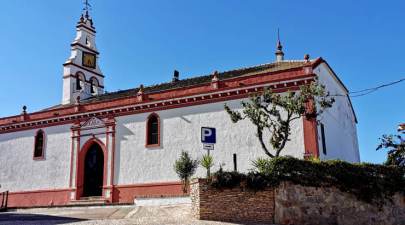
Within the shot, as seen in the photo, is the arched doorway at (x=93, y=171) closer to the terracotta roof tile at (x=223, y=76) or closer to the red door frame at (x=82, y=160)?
the red door frame at (x=82, y=160)

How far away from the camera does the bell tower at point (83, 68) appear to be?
32.3 m

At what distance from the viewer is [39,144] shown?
2902cm

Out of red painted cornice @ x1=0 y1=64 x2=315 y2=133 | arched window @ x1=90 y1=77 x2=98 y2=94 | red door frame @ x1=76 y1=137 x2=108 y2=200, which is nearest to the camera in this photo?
red painted cornice @ x1=0 y1=64 x2=315 y2=133

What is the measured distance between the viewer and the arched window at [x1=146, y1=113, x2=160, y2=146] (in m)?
25.1

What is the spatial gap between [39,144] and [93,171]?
4.84 metres

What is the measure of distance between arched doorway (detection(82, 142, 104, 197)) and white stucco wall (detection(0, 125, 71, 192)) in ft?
3.90

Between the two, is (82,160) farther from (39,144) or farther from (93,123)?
(39,144)

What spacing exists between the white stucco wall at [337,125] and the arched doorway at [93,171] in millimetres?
13187

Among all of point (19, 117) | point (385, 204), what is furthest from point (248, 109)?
point (19, 117)

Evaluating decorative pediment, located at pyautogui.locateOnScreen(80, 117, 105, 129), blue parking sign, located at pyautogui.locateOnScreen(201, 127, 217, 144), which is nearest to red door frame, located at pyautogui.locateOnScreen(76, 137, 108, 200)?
decorative pediment, located at pyautogui.locateOnScreen(80, 117, 105, 129)

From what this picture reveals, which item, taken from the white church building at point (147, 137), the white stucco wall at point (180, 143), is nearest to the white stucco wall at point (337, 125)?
the white church building at point (147, 137)

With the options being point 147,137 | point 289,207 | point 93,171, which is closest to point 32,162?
point 93,171

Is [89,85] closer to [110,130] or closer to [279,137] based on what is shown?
[110,130]

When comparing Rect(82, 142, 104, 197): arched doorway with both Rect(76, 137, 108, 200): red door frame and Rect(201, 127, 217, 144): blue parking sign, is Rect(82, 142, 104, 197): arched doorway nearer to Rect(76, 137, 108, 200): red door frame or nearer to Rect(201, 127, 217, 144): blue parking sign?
Rect(76, 137, 108, 200): red door frame
